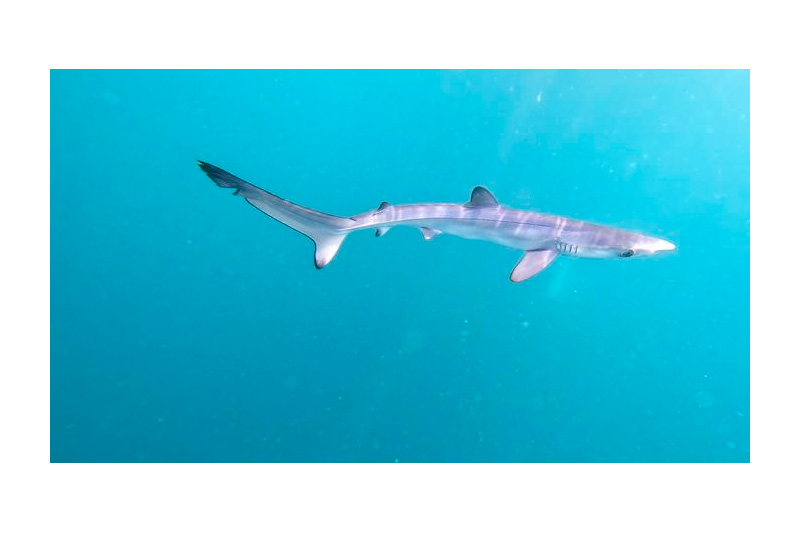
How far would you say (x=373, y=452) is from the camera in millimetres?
7312

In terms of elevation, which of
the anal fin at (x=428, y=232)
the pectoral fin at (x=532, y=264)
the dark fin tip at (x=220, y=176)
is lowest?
the pectoral fin at (x=532, y=264)

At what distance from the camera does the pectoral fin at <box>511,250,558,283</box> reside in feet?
15.1

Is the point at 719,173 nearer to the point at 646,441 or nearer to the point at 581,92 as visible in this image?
the point at 581,92

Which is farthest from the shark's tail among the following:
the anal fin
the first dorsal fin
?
the first dorsal fin

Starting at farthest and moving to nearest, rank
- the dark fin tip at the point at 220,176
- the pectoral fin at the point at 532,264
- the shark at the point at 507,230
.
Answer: the pectoral fin at the point at 532,264 → the shark at the point at 507,230 → the dark fin tip at the point at 220,176

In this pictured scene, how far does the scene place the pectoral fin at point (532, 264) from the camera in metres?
4.60

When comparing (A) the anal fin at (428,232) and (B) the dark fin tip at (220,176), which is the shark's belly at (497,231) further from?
(B) the dark fin tip at (220,176)

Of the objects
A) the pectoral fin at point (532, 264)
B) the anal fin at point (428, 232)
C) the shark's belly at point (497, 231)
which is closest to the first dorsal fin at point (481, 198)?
the shark's belly at point (497, 231)

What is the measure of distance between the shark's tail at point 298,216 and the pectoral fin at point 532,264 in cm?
202

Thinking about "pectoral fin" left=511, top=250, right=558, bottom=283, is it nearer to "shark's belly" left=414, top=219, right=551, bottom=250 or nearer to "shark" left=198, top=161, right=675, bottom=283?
"shark" left=198, top=161, right=675, bottom=283

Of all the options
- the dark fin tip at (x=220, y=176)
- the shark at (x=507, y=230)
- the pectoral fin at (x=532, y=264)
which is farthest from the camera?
the pectoral fin at (x=532, y=264)

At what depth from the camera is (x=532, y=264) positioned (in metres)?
4.72

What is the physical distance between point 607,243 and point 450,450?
15.7ft

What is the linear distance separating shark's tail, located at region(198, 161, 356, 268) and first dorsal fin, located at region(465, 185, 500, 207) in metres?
1.46
